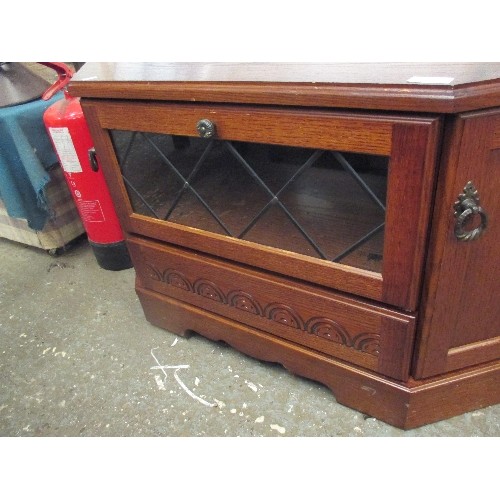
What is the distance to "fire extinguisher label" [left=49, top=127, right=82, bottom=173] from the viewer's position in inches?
48.3

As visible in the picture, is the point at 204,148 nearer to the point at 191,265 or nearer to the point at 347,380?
the point at 191,265

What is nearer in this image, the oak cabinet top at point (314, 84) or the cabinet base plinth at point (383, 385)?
the oak cabinet top at point (314, 84)

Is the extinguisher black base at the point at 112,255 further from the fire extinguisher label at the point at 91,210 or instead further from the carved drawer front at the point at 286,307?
the carved drawer front at the point at 286,307

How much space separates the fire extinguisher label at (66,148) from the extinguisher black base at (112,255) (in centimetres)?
30

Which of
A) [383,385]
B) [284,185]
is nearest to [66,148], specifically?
[284,185]

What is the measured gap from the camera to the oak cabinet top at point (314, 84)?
54 cm

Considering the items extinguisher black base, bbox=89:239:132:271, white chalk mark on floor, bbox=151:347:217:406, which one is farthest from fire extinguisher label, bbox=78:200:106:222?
white chalk mark on floor, bbox=151:347:217:406

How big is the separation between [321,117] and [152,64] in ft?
1.43

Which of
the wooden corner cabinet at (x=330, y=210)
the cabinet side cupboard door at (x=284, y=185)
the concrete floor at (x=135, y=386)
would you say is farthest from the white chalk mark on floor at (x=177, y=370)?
the cabinet side cupboard door at (x=284, y=185)

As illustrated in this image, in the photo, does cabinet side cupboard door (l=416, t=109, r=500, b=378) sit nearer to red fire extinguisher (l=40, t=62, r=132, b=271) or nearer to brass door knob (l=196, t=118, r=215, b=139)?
brass door knob (l=196, t=118, r=215, b=139)

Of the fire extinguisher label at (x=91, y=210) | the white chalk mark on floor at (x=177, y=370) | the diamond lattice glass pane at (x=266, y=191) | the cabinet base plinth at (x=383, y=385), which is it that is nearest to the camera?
the diamond lattice glass pane at (x=266, y=191)

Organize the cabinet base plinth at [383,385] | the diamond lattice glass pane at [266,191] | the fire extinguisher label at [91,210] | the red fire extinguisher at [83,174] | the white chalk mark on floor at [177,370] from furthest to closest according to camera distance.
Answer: the fire extinguisher label at [91,210] < the red fire extinguisher at [83,174] < the white chalk mark on floor at [177,370] < the cabinet base plinth at [383,385] < the diamond lattice glass pane at [266,191]

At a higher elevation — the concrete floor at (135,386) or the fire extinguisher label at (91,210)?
the fire extinguisher label at (91,210)

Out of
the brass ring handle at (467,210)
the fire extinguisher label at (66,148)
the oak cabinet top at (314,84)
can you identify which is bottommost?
the fire extinguisher label at (66,148)
